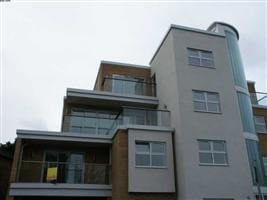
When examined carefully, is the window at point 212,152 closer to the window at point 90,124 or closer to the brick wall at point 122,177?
the brick wall at point 122,177

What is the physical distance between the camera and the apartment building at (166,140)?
12664mm

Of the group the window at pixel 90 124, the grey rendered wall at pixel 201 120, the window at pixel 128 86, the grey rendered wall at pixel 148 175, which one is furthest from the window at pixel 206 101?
the window at pixel 90 124

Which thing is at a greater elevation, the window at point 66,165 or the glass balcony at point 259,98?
the glass balcony at point 259,98

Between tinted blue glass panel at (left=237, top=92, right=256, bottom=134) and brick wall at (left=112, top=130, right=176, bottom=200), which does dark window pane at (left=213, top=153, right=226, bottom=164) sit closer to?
tinted blue glass panel at (left=237, top=92, right=256, bottom=134)

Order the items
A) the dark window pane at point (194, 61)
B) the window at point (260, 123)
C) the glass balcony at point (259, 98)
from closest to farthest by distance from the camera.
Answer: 1. the dark window pane at point (194, 61)
2. the window at point (260, 123)
3. the glass balcony at point (259, 98)

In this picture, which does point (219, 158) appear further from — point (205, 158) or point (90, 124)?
point (90, 124)

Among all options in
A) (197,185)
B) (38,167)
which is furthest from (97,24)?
(197,185)

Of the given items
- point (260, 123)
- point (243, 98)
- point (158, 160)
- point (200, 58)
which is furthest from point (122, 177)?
point (260, 123)

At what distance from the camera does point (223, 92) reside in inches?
588

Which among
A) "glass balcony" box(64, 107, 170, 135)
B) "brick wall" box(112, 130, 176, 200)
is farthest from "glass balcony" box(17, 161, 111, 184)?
"glass balcony" box(64, 107, 170, 135)

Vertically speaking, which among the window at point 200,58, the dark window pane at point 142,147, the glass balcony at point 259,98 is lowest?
the dark window pane at point 142,147

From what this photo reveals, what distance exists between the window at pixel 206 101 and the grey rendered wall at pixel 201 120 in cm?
27

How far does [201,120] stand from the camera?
1391cm

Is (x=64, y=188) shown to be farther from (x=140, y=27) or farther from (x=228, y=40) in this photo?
(x=228, y=40)
